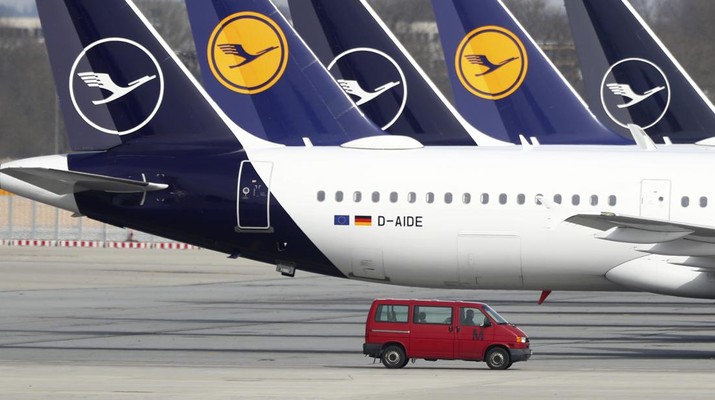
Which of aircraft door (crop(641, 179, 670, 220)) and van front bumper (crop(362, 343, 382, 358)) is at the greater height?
aircraft door (crop(641, 179, 670, 220))

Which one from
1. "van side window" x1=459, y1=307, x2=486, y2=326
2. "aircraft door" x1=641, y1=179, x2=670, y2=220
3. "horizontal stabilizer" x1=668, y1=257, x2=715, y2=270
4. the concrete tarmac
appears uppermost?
"aircraft door" x1=641, y1=179, x2=670, y2=220

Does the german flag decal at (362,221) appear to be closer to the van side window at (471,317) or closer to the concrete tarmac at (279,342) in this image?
the concrete tarmac at (279,342)

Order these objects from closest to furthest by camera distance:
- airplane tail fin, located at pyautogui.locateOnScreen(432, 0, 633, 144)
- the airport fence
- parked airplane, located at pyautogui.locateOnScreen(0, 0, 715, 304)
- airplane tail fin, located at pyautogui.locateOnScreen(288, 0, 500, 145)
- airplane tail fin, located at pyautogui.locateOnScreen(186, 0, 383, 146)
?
parked airplane, located at pyautogui.locateOnScreen(0, 0, 715, 304) < airplane tail fin, located at pyautogui.locateOnScreen(186, 0, 383, 146) < airplane tail fin, located at pyautogui.locateOnScreen(432, 0, 633, 144) < airplane tail fin, located at pyautogui.locateOnScreen(288, 0, 500, 145) < the airport fence

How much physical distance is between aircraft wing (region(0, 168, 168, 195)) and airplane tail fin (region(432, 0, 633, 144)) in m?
12.5

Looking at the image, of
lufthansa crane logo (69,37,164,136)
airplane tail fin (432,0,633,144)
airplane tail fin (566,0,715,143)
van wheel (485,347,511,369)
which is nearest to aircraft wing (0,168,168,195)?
lufthansa crane logo (69,37,164,136)

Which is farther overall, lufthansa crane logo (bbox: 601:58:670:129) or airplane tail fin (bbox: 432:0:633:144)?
lufthansa crane logo (bbox: 601:58:670:129)

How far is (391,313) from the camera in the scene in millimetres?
29219

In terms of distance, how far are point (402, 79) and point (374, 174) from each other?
10111 mm

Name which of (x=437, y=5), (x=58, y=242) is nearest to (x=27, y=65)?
(x=58, y=242)

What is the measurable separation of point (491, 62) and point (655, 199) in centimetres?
1208

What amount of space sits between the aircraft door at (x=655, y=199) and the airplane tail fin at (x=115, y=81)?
29.2 feet

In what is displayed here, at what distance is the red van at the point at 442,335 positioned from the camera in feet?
93.8

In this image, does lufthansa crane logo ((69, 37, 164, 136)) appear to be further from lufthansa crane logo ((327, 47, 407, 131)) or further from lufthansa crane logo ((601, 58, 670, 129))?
Answer: lufthansa crane logo ((601, 58, 670, 129))

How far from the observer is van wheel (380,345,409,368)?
1136 inches
